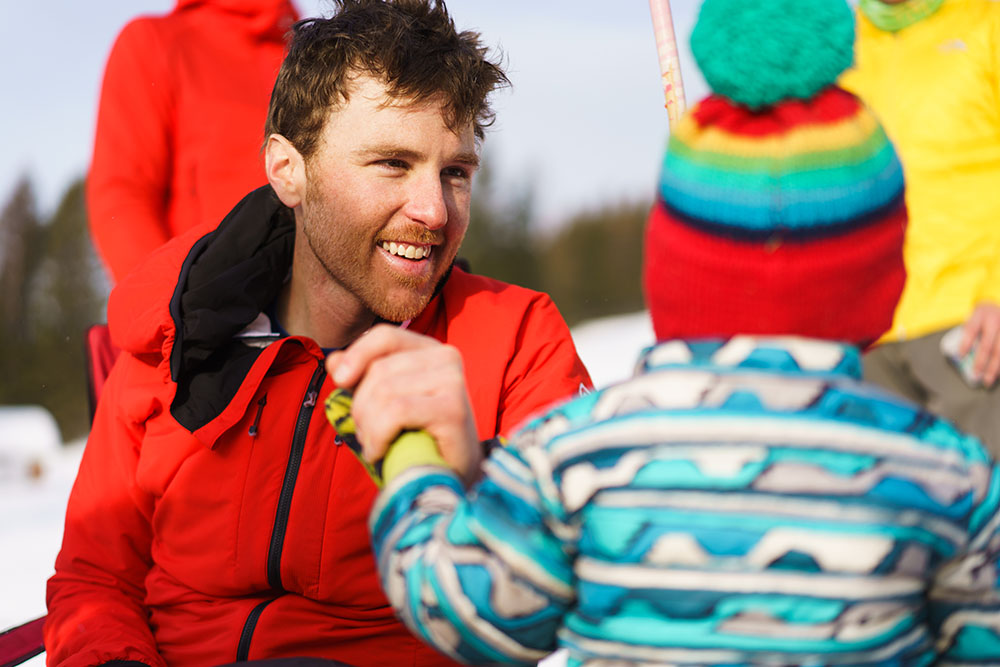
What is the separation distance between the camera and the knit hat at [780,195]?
36.6 inches

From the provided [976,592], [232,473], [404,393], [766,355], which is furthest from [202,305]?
[976,592]

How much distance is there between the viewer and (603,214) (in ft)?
42.5

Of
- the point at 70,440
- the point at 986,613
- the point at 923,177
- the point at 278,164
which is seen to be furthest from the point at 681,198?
the point at 70,440

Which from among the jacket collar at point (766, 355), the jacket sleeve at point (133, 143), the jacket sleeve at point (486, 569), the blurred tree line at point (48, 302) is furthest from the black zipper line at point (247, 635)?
the blurred tree line at point (48, 302)

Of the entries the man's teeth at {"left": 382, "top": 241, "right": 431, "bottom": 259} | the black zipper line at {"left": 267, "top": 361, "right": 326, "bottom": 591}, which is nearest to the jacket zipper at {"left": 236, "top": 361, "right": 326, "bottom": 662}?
the black zipper line at {"left": 267, "top": 361, "right": 326, "bottom": 591}

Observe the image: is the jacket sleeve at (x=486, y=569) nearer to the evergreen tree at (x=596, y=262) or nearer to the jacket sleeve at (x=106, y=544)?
the jacket sleeve at (x=106, y=544)

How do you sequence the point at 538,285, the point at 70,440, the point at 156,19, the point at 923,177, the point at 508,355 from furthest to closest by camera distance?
1. the point at 538,285
2. the point at 70,440
3. the point at 156,19
4. the point at 923,177
5. the point at 508,355

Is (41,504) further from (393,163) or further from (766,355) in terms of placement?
(766,355)

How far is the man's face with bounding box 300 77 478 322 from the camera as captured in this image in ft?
6.17

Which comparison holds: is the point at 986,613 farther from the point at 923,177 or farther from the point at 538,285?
the point at 538,285

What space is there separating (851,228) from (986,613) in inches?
14.7

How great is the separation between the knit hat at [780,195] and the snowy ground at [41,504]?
2069 mm

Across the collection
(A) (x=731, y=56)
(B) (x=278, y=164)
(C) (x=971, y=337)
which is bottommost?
(C) (x=971, y=337)

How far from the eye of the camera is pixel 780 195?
922 mm
